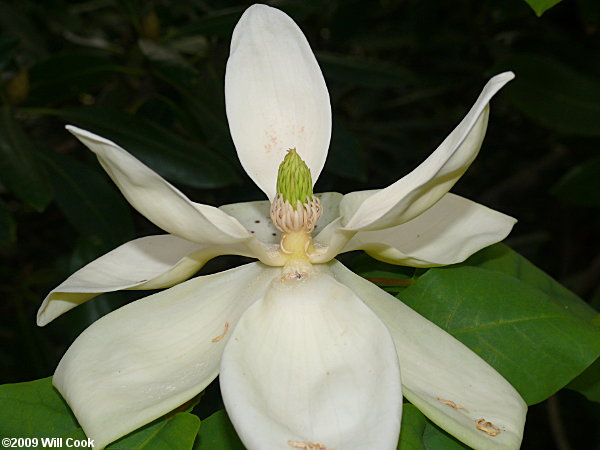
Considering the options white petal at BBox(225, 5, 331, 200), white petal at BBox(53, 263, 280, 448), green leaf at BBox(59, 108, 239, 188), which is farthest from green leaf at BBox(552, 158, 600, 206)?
white petal at BBox(53, 263, 280, 448)

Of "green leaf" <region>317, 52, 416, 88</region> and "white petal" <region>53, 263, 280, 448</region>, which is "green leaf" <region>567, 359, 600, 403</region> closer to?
"white petal" <region>53, 263, 280, 448</region>

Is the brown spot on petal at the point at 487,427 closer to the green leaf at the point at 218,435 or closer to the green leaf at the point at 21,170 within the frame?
the green leaf at the point at 218,435

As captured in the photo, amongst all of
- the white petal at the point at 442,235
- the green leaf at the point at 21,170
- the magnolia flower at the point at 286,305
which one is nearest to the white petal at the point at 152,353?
the magnolia flower at the point at 286,305

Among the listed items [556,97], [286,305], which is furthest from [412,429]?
[556,97]

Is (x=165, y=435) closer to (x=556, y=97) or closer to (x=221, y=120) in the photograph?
(x=221, y=120)

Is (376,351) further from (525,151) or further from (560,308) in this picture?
(525,151)

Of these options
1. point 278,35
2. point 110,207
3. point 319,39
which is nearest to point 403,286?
point 278,35
